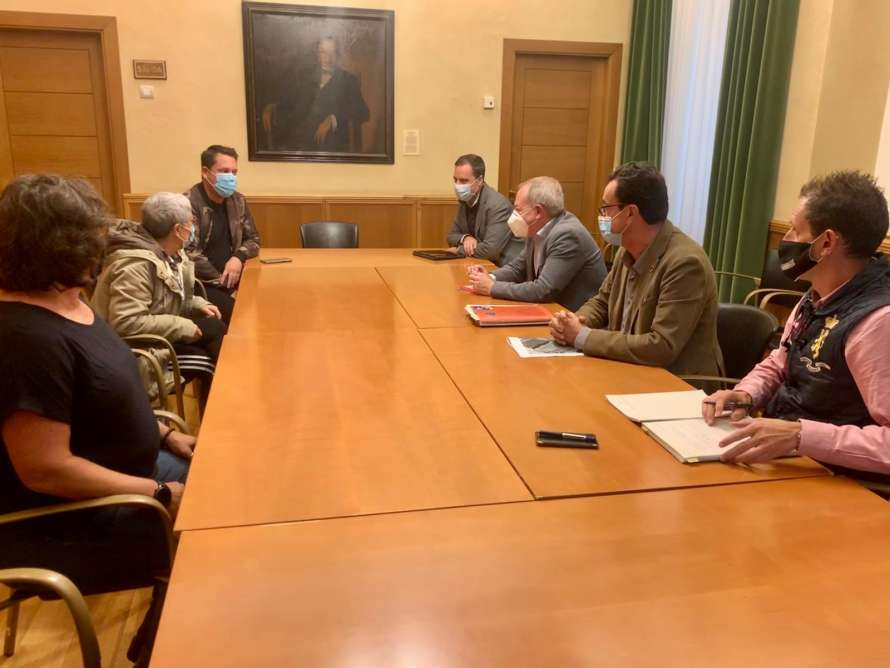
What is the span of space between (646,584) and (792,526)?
357 mm

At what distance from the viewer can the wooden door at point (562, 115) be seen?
19.2 ft

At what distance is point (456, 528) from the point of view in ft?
4.11

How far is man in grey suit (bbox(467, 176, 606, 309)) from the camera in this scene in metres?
3.10

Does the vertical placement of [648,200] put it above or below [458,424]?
above

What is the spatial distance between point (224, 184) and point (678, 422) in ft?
10.3

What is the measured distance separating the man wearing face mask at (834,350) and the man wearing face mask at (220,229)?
290 centimetres

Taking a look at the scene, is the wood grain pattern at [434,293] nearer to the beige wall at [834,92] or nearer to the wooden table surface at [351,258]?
the wooden table surface at [351,258]

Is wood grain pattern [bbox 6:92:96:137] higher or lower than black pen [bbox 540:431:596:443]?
higher

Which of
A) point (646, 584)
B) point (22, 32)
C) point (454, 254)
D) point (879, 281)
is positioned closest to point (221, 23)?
point (22, 32)

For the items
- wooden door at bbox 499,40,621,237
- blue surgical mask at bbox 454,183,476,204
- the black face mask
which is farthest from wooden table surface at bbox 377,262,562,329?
wooden door at bbox 499,40,621,237

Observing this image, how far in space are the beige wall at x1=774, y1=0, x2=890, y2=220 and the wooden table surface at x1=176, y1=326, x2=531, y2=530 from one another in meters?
2.85

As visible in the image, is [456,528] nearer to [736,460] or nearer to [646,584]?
[646,584]

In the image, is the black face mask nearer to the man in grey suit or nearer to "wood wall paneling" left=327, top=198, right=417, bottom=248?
the man in grey suit

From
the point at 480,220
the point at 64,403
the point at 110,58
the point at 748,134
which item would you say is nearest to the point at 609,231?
the point at 64,403
